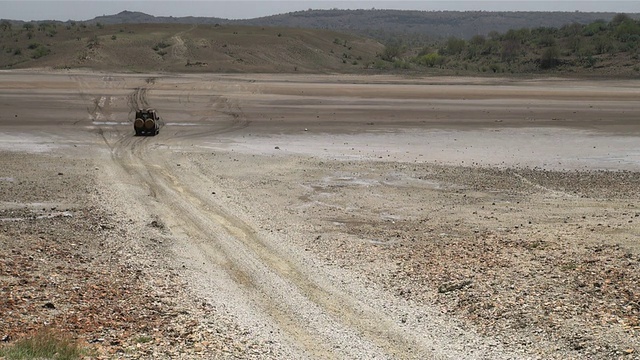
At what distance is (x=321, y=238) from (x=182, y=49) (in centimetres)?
5531

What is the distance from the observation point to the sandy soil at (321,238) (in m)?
9.48

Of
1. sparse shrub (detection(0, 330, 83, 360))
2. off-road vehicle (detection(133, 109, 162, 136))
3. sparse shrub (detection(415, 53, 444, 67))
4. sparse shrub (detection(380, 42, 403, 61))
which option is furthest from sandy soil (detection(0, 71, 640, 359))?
sparse shrub (detection(380, 42, 403, 61))

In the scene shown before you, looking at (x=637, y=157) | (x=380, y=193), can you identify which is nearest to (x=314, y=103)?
(x=637, y=157)

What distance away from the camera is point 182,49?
67.3m

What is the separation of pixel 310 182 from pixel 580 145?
1241cm

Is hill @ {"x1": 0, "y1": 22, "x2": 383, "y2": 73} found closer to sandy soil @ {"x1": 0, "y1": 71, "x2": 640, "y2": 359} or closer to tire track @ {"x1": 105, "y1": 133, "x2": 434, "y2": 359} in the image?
sandy soil @ {"x1": 0, "y1": 71, "x2": 640, "y2": 359}

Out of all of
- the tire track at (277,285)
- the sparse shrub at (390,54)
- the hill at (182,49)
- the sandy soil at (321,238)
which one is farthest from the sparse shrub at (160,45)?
the tire track at (277,285)

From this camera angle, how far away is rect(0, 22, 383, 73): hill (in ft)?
200

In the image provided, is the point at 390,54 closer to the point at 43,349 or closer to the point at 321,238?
the point at 321,238

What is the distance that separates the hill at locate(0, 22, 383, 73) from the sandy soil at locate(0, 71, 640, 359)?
28707 millimetres

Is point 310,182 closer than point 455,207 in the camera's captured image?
No

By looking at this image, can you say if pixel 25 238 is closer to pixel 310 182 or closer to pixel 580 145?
pixel 310 182

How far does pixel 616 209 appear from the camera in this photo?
16.7 m

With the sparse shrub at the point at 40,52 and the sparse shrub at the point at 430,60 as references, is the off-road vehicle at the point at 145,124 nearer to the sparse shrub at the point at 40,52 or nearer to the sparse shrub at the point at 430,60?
the sparse shrub at the point at 40,52
